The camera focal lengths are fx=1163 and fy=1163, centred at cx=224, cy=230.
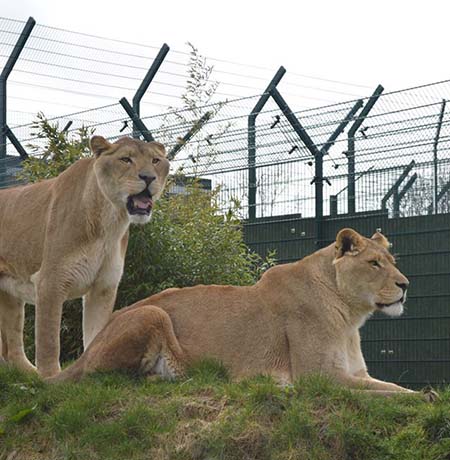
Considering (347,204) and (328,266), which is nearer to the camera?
(328,266)

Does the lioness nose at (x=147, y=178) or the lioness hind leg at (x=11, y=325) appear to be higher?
the lioness nose at (x=147, y=178)

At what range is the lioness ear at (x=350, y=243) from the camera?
25.4 ft

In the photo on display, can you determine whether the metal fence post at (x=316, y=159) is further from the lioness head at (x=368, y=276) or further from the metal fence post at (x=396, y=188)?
the lioness head at (x=368, y=276)

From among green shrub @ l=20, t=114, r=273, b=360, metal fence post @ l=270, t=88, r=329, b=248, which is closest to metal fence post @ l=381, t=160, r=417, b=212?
metal fence post @ l=270, t=88, r=329, b=248

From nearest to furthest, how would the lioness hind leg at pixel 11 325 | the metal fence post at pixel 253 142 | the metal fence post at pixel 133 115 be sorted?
the lioness hind leg at pixel 11 325, the metal fence post at pixel 253 142, the metal fence post at pixel 133 115

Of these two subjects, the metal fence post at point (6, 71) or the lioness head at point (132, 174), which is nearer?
the lioness head at point (132, 174)

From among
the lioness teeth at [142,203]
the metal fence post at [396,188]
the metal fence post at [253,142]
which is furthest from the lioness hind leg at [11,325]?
the metal fence post at [396,188]

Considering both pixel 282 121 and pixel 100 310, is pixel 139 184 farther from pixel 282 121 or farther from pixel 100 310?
pixel 282 121

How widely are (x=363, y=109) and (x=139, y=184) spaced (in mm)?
4811

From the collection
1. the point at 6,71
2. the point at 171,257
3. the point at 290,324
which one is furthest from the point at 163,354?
the point at 6,71

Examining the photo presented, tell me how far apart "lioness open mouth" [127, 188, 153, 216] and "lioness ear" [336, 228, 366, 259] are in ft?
4.46

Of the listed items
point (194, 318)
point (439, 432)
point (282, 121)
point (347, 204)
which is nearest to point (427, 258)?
point (347, 204)

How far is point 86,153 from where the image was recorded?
37.7 ft

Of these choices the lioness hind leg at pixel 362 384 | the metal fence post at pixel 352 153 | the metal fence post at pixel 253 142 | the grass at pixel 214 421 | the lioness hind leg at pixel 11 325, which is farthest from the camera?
the metal fence post at pixel 253 142
